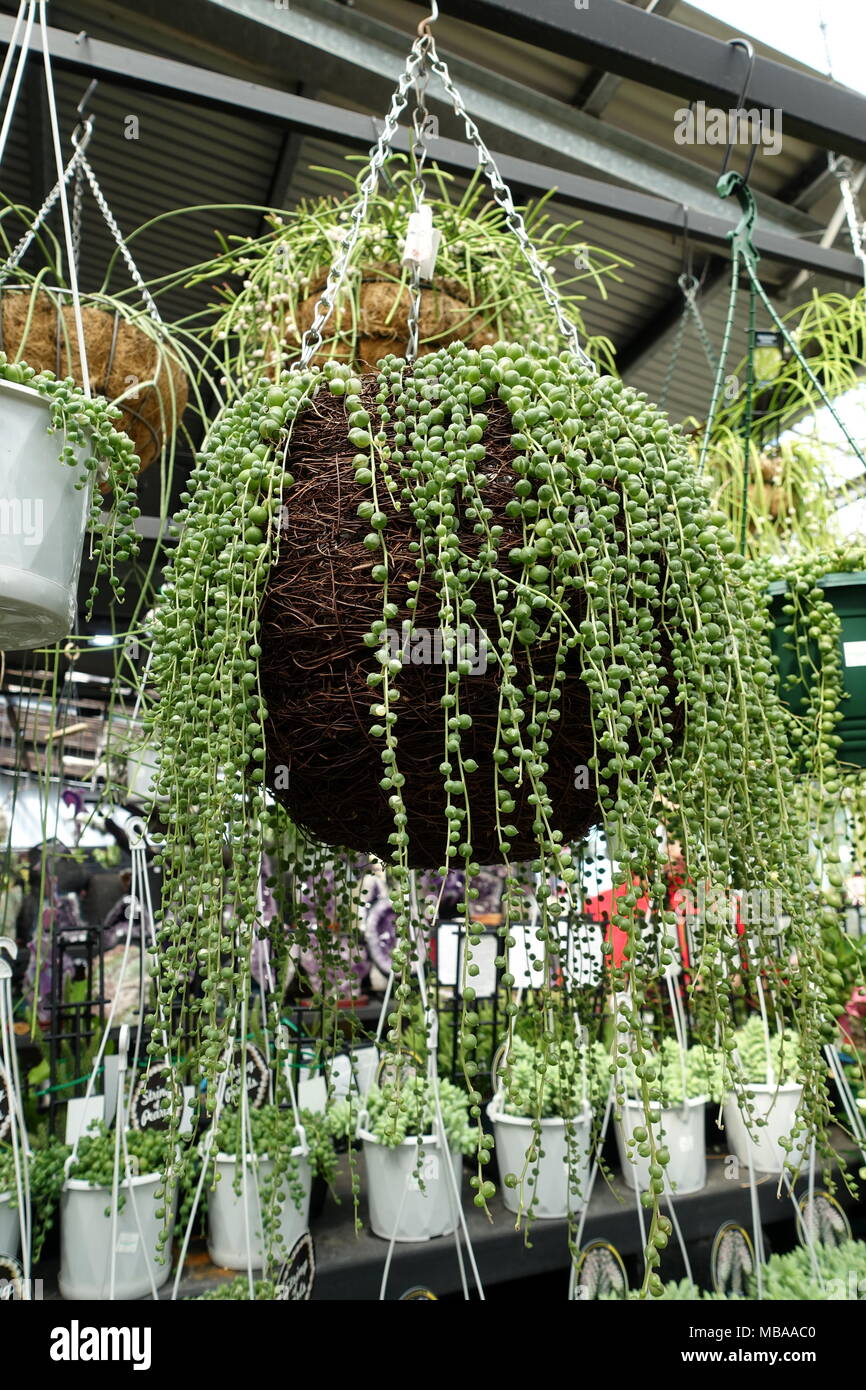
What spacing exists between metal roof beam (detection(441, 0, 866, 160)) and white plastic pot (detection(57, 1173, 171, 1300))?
2152mm

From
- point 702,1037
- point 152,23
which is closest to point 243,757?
point 702,1037

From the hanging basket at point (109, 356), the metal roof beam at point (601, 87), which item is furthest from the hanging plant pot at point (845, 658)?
the metal roof beam at point (601, 87)

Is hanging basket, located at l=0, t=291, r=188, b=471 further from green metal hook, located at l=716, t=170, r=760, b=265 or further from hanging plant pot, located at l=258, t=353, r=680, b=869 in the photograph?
green metal hook, located at l=716, t=170, r=760, b=265

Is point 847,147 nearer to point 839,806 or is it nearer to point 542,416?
point 839,806

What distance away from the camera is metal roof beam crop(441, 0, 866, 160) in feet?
4.60

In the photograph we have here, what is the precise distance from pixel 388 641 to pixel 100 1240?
1.67 metres

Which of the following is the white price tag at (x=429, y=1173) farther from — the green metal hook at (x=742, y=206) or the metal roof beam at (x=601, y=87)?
the metal roof beam at (x=601, y=87)

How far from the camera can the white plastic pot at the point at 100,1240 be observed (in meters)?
1.72

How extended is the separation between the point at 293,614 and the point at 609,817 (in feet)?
1.01

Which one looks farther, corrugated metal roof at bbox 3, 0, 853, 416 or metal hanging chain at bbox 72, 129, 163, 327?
corrugated metal roof at bbox 3, 0, 853, 416

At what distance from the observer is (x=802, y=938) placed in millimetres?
871

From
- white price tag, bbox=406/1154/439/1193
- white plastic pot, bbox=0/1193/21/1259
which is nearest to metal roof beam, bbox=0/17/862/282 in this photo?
white price tag, bbox=406/1154/439/1193

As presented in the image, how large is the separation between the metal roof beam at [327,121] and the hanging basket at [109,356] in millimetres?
476

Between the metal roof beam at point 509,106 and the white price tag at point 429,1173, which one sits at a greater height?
the metal roof beam at point 509,106
